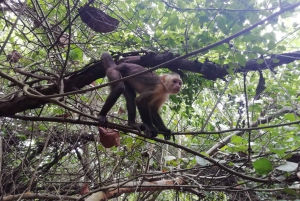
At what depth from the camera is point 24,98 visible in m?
3.50

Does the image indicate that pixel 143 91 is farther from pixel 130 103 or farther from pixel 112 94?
pixel 112 94

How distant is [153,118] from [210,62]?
4.96ft

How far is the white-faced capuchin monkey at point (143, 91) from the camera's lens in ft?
12.6

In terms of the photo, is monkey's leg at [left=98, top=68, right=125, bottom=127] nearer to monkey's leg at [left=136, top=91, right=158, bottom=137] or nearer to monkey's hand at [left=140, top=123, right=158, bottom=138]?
monkey's leg at [left=136, top=91, right=158, bottom=137]

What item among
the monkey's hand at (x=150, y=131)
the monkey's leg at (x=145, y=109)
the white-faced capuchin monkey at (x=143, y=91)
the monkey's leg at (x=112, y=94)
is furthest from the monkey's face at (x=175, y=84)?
the monkey's leg at (x=112, y=94)

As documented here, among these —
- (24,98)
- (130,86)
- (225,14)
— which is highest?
(130,86)

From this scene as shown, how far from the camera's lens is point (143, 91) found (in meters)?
4.41

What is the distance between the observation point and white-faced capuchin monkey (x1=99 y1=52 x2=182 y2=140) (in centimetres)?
384

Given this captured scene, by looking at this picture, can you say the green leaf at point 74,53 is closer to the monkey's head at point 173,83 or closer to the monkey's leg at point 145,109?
the monkey's leg at point 145,109

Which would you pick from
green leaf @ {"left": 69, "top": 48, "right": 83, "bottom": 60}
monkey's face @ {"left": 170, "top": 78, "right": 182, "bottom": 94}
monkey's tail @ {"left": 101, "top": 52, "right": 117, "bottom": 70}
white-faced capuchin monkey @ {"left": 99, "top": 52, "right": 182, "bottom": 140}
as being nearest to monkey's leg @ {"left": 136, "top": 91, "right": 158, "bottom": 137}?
white-faced capuchin monkey @ {"left": 99, "top": 52, "right": 182, "bottom": 140}

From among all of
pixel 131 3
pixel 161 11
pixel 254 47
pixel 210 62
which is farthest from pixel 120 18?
pixel 254 47

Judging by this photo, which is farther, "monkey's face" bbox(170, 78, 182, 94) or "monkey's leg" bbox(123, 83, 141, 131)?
"monkey's leg" bbox(123, 83, 141, 131)

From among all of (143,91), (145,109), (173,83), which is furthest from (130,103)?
(173,83)

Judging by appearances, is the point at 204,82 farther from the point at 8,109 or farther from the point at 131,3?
the point at 8,109
